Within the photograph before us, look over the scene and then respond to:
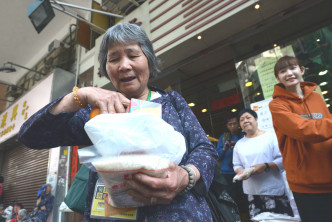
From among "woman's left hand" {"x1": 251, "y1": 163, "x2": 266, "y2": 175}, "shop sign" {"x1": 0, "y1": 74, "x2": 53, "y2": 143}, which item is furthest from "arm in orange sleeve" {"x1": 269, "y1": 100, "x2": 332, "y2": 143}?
"shop sign" {"x1": 0, "y1": 74, "x2": 53, "y2": 143}

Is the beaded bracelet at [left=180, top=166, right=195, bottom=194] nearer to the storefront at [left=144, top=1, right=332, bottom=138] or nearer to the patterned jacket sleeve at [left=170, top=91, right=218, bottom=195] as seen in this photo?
the patterned jacket sleeve at [left=170, top=91, right=218, bottom=195]

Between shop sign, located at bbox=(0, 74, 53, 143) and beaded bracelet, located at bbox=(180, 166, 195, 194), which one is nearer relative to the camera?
beaded bracelet, located at bbox=(180, 166, 195, 194)

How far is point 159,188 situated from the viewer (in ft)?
1.90

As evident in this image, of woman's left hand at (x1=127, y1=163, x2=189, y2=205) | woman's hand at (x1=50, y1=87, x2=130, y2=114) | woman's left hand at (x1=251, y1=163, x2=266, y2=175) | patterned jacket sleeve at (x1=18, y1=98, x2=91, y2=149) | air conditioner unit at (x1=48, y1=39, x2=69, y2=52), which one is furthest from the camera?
air conditioner unit at (x1=48, y1=39, x2=69, y2=52)

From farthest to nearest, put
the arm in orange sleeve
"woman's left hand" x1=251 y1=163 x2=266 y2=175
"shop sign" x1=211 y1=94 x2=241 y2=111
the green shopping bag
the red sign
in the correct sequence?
the red sign → "shop sign" x1=211 y1=94 x2=241 y2=111 → "woman's left hand" x1=251 y1=163 x2=266 y2=175 → the arm in orange sleeve → the green shopping bag

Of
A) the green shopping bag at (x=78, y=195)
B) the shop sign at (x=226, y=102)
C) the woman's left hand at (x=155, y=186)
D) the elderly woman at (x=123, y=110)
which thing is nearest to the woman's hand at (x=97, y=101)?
the elderly woman at (x=123, y=110)

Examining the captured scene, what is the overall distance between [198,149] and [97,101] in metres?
0.46

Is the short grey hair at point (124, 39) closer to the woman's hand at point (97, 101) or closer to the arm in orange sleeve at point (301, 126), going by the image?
the woman's hand at point (97, 101)

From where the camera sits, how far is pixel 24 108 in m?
7.46

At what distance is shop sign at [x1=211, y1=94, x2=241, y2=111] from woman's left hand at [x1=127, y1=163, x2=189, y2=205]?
170 inches

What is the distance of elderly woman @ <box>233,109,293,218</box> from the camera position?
2.29 meters

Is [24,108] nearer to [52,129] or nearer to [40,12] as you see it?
[40,12]

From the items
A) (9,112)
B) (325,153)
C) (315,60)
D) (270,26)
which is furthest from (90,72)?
(325,153)

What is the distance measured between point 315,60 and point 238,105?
1.79m
